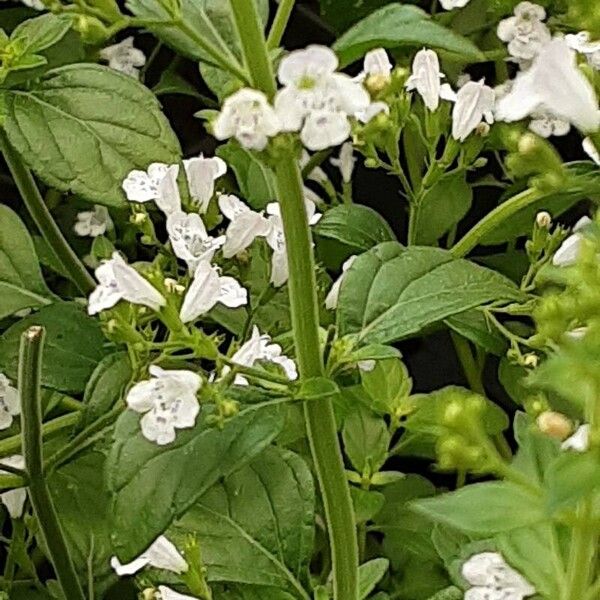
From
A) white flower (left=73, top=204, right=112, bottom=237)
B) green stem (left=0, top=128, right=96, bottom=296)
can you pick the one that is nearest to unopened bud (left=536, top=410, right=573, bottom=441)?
green stem (left=0, top=128, right=96, bottom=296)

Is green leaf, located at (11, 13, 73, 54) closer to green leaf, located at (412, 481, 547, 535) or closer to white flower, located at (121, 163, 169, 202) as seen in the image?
white flower, located at (121, 163, 169, 202)

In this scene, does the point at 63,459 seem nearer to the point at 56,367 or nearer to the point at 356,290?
the point at 56,367

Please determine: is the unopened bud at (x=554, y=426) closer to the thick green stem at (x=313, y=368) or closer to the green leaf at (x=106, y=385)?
the thick green stem at (x=313, y=368)

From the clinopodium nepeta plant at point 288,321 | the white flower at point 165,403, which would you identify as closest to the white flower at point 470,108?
the clinopodium nepeta plant at point 288,321

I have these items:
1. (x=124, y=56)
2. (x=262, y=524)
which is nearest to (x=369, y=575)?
(x=262, y=524)

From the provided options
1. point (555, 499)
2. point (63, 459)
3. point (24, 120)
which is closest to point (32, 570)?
point (63, 459)

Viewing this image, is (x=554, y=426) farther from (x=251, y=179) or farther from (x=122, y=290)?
(x=251, y=179)
